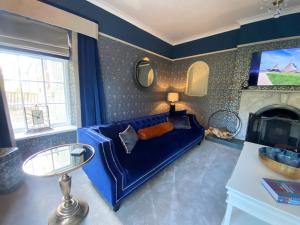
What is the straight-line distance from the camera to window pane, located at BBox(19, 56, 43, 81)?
78.9 inches

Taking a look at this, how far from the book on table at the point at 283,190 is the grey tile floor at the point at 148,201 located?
554 millimetres

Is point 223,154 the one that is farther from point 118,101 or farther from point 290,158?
point 118,101

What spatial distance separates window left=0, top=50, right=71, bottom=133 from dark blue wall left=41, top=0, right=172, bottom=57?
81cm

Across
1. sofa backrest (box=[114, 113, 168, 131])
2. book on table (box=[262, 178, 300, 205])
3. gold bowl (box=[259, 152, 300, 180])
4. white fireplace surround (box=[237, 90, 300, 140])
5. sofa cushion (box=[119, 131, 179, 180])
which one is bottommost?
sofa cushion (box=[119, 131, 179, 180])

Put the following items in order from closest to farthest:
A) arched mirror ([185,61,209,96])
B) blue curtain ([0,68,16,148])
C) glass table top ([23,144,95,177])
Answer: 1. glass table top ([23,144,95,177])
2. blue curtain ([0,68,16,148])
3. arched mirror ([185,61,209,96])

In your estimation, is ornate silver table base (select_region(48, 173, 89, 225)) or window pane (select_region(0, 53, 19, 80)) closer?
ornate silver table base (select_region(48, 173, 89, 225))

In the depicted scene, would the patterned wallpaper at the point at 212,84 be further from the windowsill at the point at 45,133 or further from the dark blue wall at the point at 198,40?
the windowsill at the point at 45,133

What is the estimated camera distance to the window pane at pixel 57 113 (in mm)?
2357

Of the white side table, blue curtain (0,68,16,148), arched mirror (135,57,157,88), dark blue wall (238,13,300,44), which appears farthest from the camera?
arched mirror (135,57,157,88)

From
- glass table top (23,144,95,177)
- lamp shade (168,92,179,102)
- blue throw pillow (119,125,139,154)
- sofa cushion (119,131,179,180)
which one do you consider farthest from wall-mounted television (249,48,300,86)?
glass table top (23,144,95,177)

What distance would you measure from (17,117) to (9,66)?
0.75m

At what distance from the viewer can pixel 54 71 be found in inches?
90.4

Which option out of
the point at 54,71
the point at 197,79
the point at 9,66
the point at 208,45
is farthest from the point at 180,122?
the point at 9,66

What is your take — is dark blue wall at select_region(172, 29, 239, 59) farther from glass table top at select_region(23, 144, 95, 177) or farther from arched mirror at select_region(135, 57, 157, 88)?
glass table top at select_region(23, 144, 95, 177)
